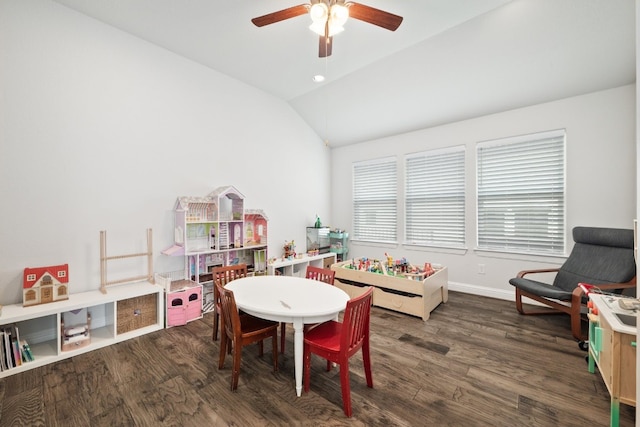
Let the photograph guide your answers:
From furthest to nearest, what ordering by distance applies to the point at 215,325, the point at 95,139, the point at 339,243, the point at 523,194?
1. the point at 339,243
2. the point at 523,194
3. the point at 95,139
4. the point at 215,325

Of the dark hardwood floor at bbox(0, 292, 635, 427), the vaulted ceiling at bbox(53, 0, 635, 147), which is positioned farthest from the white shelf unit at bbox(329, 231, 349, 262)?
the dark hardwood floor at bbox(0, 292, 635, 427)

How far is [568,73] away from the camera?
3053mm

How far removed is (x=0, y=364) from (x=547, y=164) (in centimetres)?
600

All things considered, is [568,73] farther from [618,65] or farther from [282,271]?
[282,271]

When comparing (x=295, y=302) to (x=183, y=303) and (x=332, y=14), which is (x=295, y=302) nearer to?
(x=183, y=303)

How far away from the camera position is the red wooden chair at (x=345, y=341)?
67.4 inches

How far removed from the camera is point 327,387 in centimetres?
200

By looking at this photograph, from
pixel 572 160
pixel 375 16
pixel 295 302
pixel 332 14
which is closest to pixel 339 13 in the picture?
pixel 332 14

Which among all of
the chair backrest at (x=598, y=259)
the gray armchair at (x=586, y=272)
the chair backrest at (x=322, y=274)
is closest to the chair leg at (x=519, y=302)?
the gray armchair at (x=586, y=272)

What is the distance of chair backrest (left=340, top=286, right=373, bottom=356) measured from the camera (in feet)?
5.58

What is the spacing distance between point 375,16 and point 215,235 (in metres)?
2.93

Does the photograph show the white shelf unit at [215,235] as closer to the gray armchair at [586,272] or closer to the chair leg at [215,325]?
the chair leg at [215,325]

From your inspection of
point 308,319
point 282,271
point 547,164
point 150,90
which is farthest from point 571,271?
point 150,90

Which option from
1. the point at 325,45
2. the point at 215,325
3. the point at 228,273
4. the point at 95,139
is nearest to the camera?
the point at 325,45
